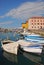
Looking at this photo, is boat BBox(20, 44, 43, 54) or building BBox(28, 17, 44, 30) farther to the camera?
building BBox(28, 17, 44, 30)

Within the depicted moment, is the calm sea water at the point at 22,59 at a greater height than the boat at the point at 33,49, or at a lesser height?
lesser

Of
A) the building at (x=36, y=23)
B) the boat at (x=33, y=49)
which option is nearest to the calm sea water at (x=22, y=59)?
the boat at (x=33, y=49)

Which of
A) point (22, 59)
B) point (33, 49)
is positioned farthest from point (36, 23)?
point (22, 59)

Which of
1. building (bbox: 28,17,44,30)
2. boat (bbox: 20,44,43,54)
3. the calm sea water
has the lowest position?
the calm sea water

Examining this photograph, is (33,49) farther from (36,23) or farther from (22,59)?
(36,23)

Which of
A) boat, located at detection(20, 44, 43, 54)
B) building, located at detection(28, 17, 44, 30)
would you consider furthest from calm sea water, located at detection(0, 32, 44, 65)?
building, located at detection(28, 17, 44, 30)

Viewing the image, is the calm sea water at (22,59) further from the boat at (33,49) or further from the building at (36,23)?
the building at (36,23)

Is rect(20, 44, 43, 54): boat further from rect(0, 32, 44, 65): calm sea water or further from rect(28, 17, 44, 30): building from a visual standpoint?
rect(28, 17, 44, 30): building

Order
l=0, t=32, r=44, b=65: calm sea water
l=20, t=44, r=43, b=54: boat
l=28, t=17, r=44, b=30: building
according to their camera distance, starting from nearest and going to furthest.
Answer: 1. l=0, t=32, r=44, b=65: calm sea water
2. l=20, t=44, r=43, b=54: boat
3. l=28, t=17, r=44, b=30: building

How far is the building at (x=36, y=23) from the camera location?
109 m

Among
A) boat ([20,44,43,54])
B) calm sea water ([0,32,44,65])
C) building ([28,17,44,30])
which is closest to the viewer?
calm sea water ([0,32,44,65])

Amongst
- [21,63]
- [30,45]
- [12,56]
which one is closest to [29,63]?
[21,63]

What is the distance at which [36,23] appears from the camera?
112 metres

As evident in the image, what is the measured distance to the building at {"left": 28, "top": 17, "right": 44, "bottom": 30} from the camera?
357ft
